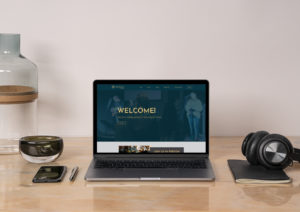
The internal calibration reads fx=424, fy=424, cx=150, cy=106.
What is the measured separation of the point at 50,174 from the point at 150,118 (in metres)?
0.39

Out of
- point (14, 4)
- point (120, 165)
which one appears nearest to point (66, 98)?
point (14, 4)

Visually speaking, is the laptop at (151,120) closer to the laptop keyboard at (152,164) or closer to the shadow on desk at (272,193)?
the laptop keyboard at (152,164)

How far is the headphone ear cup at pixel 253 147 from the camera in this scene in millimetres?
1333

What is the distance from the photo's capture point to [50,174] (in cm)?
128

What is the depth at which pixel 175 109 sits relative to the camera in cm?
Result: 146

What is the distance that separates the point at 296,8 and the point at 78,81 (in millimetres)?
951

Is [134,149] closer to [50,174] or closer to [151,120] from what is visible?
[151,120]

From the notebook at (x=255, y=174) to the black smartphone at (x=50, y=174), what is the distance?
520mm

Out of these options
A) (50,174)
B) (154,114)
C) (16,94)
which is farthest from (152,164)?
(16,94)

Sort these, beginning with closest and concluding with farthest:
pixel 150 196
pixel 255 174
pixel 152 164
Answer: pixel 150 196
pixel 255 174
pixel 152 164

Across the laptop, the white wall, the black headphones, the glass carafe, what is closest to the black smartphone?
the laptop

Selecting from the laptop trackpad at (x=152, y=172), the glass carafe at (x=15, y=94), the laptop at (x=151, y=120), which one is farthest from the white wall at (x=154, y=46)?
the laptop trackpad at (x=152, y=172)

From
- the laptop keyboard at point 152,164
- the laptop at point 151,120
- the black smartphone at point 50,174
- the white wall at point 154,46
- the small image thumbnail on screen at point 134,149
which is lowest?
the black smartphone at point 50,174

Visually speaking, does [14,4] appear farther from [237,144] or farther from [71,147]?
[237,144]
